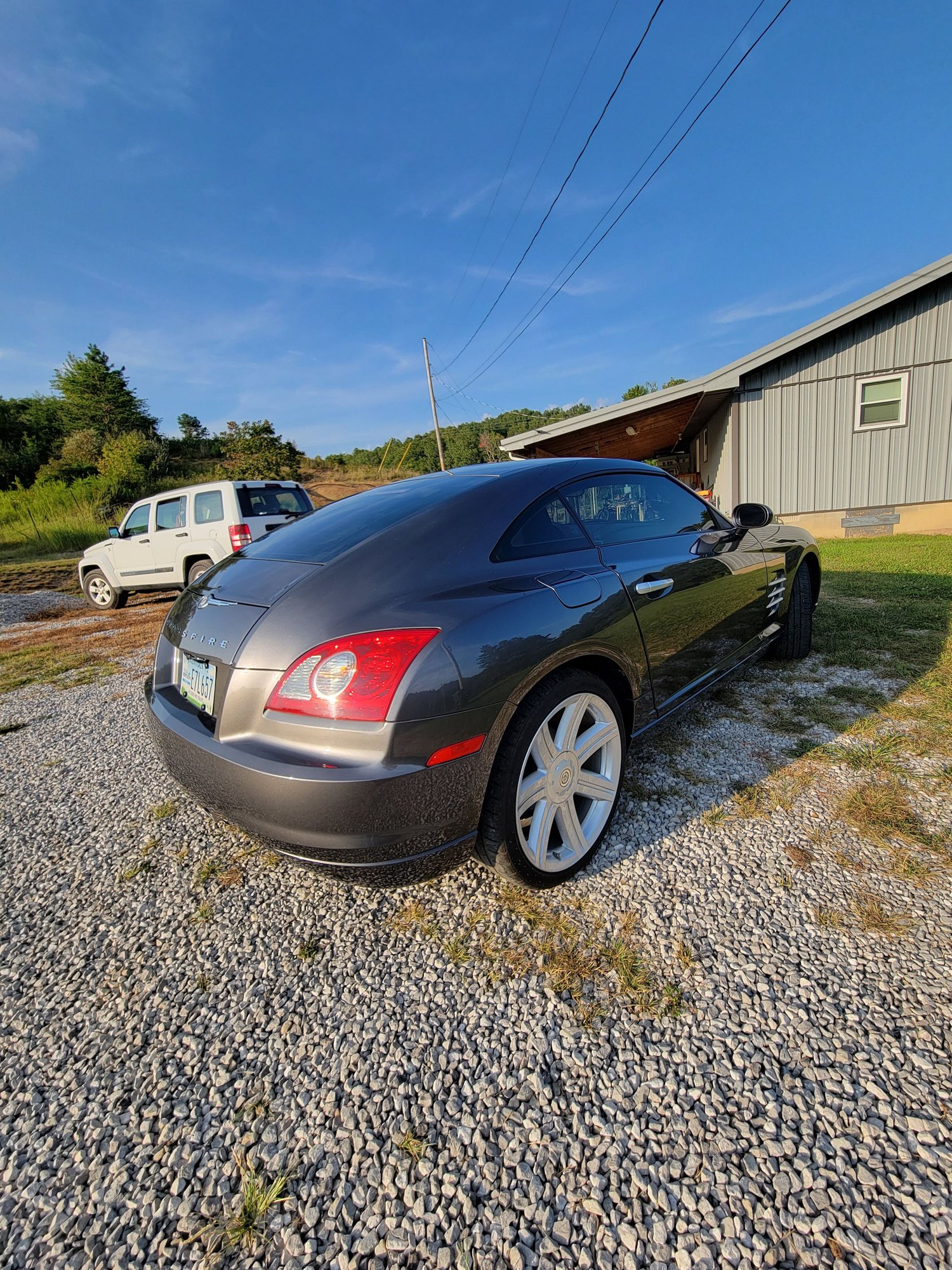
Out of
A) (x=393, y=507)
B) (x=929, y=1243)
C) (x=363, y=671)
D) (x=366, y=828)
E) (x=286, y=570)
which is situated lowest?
(x=929, y=1243)

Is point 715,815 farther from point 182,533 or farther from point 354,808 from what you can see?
point 182,533

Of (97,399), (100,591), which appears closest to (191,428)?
(97,399)

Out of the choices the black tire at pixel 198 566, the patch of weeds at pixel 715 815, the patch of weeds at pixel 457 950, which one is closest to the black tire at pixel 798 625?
the patch of weeds at pixel 715 815

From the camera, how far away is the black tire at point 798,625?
3807 millimetres

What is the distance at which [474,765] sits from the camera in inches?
62.9

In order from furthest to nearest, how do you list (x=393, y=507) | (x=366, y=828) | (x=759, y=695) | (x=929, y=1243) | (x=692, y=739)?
(x=759, y=695) < (x=692, y=739) < (x=393, y=507) < (x=366, y=828) < (x=929, y=1243)

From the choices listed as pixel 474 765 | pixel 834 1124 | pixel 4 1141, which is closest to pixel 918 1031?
pixel 834 1124

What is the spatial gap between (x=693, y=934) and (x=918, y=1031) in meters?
0.55

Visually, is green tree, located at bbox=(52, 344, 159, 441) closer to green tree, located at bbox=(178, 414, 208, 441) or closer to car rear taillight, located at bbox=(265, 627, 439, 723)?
green tree, located at bbox=(178, 414, 208, 441)

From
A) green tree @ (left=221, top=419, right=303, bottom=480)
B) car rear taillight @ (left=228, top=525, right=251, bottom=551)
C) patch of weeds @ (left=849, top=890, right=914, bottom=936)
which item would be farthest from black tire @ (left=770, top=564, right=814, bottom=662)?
green tree @ (left=221, top=419, right=303, bottom=480)

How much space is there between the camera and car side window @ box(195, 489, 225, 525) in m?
7.54

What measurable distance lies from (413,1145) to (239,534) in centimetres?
726

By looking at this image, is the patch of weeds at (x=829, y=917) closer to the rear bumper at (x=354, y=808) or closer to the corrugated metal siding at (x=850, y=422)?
the rear bumper at (x=354, y=808)

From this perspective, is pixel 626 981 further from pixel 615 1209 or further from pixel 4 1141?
pixel 4 1141
